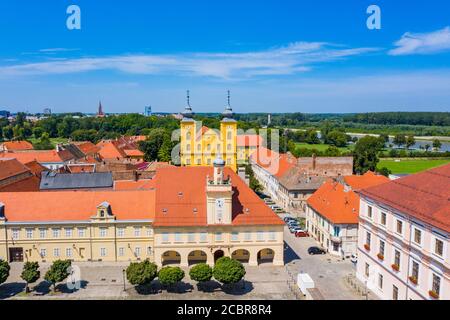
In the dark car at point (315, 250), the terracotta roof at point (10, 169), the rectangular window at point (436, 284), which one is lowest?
the dark car at point (315, 250)

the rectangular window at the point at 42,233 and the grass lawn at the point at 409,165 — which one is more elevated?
the rectangular window at the point at 42,233

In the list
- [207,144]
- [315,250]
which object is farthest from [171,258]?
[207,144]

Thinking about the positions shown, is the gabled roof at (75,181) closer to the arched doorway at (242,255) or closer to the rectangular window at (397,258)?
the arched doorway at (242,255)

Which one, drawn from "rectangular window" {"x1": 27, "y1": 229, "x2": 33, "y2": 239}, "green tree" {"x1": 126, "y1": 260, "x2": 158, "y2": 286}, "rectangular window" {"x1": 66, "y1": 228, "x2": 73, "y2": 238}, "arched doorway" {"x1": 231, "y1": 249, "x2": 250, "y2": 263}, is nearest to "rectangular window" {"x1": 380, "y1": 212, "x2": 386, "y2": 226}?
"arched doorway" {"x1": 231, "y1": 249, "x2": 250, "y2": 263}

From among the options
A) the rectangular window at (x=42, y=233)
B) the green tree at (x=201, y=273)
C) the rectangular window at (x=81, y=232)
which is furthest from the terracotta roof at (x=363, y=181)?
the rectangular window at (x=42, y=233)

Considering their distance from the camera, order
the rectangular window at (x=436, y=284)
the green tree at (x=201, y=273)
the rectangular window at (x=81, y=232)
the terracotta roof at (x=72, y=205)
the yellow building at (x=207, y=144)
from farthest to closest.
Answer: the yellow building at (x=207, y=144), the terracotta roof at (x=72, y=205), the rectangular window at (x=81, y=232), the green tree at (x=201, y=273), the rectangular window at (x=436, y=284)
